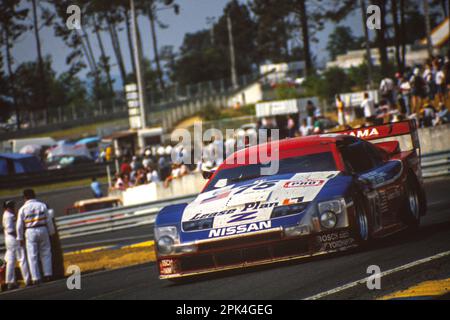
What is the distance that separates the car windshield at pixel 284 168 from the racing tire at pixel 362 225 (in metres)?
0.72

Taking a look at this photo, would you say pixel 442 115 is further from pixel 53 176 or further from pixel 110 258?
pixel 53 176

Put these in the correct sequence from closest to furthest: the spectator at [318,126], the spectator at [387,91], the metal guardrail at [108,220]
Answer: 1. the metal guardrail at [108,220]
2. the spectator at [318,126]
3. the spectator at [387,91]

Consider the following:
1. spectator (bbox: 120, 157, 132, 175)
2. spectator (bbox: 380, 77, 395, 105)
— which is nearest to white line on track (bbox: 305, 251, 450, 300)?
spectator (bbox: 380, 77, 395, 105)

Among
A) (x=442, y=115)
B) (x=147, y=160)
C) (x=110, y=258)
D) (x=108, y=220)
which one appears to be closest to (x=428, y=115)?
(x=442, y=115)

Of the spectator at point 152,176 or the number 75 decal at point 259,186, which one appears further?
the spectator at point 152,176

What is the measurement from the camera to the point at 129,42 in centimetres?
7738

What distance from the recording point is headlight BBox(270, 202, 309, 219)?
846 cm

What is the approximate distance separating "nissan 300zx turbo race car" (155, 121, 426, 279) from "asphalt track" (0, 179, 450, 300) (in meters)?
0.18

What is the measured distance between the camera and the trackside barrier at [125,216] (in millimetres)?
22578

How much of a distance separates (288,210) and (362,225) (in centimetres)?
89

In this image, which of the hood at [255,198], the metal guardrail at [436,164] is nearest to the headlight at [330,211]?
the hood at [255,198]

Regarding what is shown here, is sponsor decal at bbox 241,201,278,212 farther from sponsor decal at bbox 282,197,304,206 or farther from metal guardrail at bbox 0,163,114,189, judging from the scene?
metal guardrail at bbox 0,163,114,189

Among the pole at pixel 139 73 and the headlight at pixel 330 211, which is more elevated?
the pole at pixel 139 73

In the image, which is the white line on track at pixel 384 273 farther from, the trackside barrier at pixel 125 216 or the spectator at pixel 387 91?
the spectator at pixel 387 91
